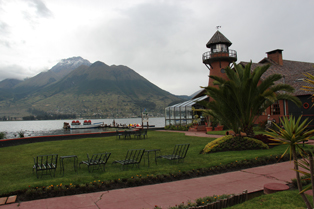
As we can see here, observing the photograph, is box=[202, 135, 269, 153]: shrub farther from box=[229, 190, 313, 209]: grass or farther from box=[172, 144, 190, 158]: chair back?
box=[229, 190, 313, 209]: grass

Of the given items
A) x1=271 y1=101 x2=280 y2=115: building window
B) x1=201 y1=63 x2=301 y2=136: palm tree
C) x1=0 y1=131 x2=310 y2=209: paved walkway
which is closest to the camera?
x1=0 y1=131 x2=310 y2=209: paved walkway

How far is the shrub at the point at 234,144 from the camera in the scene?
10784 mm

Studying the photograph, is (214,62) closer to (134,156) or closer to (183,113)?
(183,113)

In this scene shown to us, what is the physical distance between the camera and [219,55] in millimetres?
29000

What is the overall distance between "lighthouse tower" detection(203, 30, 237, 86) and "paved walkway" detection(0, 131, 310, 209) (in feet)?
77.2

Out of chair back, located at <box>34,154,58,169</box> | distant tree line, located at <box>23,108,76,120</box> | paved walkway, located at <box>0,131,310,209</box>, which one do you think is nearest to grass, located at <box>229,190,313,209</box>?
paved walkway, located at <box>0,131,310,209</box>

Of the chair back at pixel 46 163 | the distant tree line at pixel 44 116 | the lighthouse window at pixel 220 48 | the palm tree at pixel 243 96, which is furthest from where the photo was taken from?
the distant tree line at pixel 44 116

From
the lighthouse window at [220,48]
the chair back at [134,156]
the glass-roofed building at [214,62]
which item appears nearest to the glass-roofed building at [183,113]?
the glass-roofed building at [214,62]

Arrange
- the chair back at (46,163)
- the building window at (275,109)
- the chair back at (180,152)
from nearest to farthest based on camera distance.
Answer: the chair back at (46,163)
the chair back at (180,152)
the building window at (275,109)

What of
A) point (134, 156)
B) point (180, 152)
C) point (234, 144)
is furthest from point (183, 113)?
point (134, 156)

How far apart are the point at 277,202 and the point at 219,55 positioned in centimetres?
2647

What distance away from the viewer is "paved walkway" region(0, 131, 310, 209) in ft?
15.5

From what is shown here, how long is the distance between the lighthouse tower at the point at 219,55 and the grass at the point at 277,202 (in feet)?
82.3

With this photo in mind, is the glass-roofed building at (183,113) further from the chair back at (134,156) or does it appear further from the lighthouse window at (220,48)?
the chair back at (134,156)
